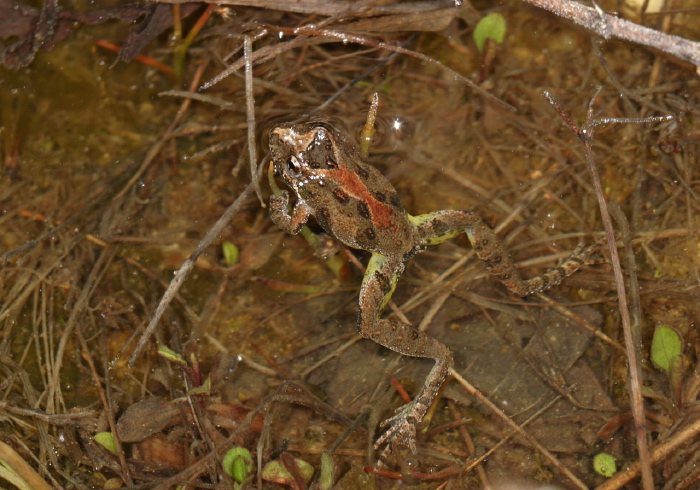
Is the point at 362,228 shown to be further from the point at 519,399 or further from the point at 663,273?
the point at 663,273

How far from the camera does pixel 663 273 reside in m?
5.27

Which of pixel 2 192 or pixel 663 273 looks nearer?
pixel 663 273

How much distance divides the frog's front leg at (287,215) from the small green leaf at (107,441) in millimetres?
2370

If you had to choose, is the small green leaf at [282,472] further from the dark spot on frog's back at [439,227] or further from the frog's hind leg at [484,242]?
the dark spot on frog's back at [439,227]

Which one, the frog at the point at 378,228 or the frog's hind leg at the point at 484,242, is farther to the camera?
the frog's hind leg at the point at 484,242

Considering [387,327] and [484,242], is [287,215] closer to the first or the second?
[387,327]

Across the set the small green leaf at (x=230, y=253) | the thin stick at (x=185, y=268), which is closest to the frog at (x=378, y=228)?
the thin stick at (x=185, y=268)

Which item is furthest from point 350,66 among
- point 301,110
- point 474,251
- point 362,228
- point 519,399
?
point 519,399

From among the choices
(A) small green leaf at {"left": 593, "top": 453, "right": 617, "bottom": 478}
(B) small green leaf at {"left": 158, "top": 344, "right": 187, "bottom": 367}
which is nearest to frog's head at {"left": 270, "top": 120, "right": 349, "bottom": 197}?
(B) small green leaf at {"left": 158, "top": 344, "right": 187, "bottom": 367}

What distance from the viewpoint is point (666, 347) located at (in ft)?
15.6

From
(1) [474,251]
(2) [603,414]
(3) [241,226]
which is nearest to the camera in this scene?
(2) [603,414]

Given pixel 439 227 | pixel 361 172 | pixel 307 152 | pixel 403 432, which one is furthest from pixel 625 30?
pixel 403 432

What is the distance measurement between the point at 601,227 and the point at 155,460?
466 centimetres

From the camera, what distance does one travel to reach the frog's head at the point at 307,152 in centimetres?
483
